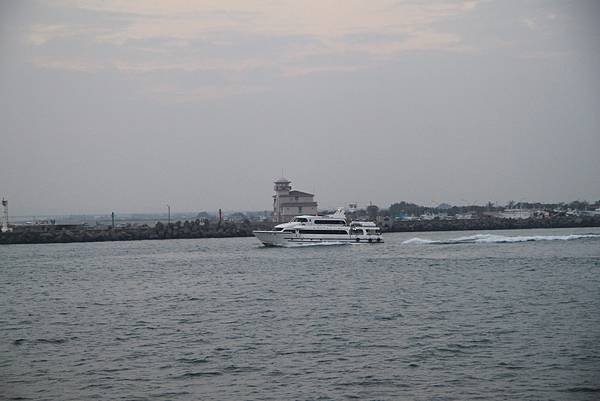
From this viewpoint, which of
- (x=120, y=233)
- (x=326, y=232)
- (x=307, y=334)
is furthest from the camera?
(x=120, y=233)

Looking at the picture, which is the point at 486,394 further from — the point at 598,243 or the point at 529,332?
the point at 598,243

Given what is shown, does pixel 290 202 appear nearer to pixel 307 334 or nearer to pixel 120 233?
pixel 120 233

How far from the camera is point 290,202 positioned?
8256cm

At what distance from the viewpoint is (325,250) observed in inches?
2083

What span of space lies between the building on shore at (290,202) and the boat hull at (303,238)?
2312cm

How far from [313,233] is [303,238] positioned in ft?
2.88

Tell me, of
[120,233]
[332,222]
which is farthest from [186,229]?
[332,222]

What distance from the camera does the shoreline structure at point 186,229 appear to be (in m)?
74.8

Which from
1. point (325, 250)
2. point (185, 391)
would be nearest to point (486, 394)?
point (185, 391)

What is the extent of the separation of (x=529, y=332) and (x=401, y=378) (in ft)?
17.8

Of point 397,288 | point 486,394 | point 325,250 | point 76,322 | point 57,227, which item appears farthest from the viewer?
point 57,227

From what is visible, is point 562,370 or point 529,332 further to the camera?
point 529,332

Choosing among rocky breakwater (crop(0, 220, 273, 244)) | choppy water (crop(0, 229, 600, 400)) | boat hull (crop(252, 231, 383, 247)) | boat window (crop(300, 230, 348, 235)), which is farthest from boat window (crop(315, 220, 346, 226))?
rocky breakwater (crop(0, 220, 273, 244))

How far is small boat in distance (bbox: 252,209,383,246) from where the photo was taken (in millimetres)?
56312
